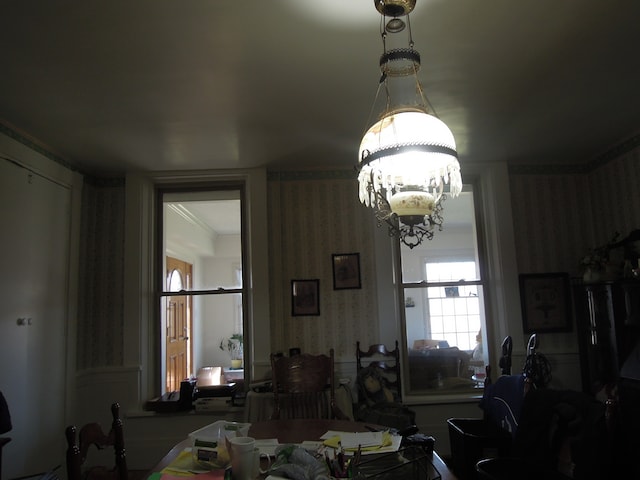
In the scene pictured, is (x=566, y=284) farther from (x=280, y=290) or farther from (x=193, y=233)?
(x=193, y=233)

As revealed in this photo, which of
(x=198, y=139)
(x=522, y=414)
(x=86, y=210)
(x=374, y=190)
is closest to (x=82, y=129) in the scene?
(x=198, y=139)

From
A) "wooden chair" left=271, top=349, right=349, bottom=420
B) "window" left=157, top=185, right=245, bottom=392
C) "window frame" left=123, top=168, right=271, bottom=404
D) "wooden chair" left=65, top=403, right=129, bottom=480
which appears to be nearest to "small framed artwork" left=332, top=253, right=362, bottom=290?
"window frame" left=123, top=168, right=271, bottom=404

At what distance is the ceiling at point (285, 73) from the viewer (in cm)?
200

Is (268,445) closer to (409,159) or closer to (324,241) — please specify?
(409,159)

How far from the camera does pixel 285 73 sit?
8.16 feet

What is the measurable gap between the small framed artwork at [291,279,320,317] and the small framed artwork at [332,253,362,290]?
187 mm

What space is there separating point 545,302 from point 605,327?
636mm

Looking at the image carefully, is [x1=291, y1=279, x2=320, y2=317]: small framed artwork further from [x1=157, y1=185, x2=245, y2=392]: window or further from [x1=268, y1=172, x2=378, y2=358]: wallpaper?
[x1=157, y1=185, x2=245, y2=392]: window

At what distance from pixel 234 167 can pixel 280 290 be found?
1196 millimetres

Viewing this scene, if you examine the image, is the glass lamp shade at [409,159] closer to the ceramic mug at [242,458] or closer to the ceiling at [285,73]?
the ceiling at [285,73]

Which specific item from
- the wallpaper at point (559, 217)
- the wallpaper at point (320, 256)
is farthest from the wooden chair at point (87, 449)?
the wallpaper at point (559, 217)

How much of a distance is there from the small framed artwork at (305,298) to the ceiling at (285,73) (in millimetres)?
1200

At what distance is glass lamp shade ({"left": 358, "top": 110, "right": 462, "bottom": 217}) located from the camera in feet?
5.36

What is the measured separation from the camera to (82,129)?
312 cm
